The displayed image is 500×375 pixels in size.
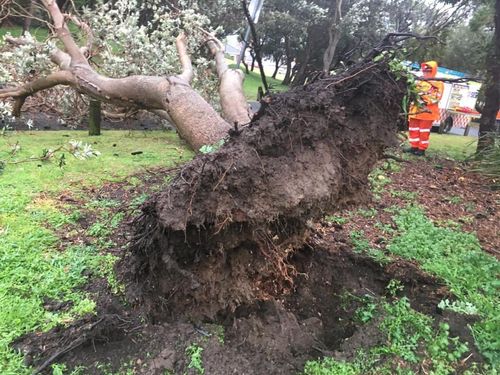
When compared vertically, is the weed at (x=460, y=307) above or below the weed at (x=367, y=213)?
below

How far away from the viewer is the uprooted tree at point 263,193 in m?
2.17

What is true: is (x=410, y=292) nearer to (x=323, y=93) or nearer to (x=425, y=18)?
(x=323, y=93)

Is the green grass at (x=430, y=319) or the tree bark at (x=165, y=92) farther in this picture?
the tree bark at (x=165, y=92)

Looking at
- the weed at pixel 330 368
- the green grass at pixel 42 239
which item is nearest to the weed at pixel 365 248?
the weed at pixel 330 368

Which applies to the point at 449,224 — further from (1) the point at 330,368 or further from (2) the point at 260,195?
(2) the point at 260,195

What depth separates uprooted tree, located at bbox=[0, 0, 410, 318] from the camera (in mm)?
2172

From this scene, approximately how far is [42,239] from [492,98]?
8268 millimetres

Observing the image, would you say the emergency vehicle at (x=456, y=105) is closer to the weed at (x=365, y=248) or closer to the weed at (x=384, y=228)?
the weed at (x=384, y=228)

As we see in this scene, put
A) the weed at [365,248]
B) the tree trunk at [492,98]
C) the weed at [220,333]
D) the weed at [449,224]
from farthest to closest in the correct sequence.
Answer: the tree trunk at [492,98], the weed at [449,224], the weed at [365,248], the weed at [220,333]

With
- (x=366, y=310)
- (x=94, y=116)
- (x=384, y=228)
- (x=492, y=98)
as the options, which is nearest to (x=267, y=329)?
(x=366, y=310)

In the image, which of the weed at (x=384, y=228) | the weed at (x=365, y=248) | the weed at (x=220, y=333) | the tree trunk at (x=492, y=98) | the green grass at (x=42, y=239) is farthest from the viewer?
the tree trunk at (x=492, y=98)

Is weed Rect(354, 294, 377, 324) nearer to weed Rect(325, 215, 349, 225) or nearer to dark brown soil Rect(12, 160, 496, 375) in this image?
dark brown soil Rect(12, 160, 496, 375)

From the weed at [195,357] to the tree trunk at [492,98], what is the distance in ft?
23.0

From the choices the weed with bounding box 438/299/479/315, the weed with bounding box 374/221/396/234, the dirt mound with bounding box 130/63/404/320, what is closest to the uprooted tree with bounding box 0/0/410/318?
the dirt mound with bounding box 130/63/404/320
